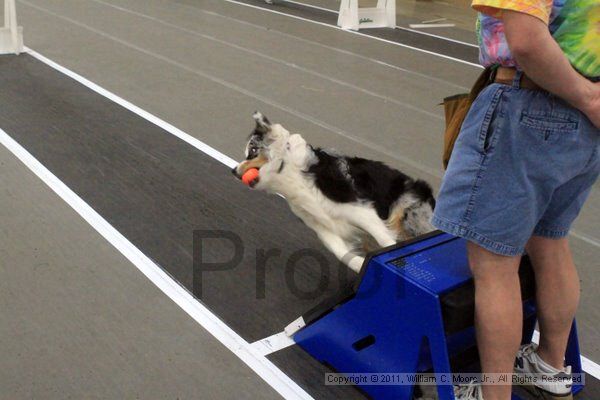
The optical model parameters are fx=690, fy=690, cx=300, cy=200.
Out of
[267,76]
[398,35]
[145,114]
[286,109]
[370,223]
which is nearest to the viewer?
[370,223]

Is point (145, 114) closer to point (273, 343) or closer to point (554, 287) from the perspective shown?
point (273, 343)

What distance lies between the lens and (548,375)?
97.8 inches

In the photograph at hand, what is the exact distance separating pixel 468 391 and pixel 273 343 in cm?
90

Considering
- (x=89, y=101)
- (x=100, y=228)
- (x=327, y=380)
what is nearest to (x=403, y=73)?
(x=89, y=101)

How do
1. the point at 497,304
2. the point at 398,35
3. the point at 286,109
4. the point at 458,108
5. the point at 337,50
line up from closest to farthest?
the point at 497,304, the point at 458,108, the point at 286,109, the point at 337,50, the point at 398,35

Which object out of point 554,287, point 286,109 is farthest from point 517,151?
point 286,109

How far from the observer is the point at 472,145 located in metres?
2.03

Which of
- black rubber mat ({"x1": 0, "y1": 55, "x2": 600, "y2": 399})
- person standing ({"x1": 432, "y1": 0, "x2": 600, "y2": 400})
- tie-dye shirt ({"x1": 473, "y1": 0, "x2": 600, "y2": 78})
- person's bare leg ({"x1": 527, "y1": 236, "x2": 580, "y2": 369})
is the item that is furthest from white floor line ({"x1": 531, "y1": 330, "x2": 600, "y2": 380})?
tie-dye shirt ({"x1": 473, "y1": 0, "x2": 600, "y2": 78})

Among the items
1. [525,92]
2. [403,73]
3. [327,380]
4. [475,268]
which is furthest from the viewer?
[403,73]

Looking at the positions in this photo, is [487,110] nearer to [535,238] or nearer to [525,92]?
[525,92]

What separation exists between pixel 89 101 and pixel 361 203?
11.9 feet

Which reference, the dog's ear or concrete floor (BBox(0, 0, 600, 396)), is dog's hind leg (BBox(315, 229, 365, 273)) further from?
concrete floor (BBox(0, 0, 600, 396))

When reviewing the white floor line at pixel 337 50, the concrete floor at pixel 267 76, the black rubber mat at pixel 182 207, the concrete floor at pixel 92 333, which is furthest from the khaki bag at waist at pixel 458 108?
the white floor line at pixel 337 50

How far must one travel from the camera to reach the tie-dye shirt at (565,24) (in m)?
1.77
